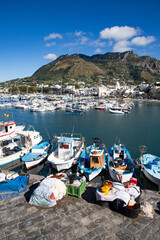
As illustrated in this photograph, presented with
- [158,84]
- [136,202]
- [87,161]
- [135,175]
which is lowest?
[135,175]

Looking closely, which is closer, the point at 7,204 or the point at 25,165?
the point at 7,204

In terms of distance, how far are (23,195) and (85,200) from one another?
4028 mm

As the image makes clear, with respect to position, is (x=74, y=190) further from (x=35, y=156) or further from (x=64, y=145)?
(x=35, y=156)

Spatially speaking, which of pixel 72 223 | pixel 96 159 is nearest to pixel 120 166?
pixel 96 159

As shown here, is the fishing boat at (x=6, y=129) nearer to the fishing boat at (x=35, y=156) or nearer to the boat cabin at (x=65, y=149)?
the fishing boat at (x=35, y=156)

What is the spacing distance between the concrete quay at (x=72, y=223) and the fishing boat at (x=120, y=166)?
4642mm

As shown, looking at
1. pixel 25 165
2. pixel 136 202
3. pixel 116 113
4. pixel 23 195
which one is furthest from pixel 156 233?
pixel 116 113

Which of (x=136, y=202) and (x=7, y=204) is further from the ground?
(x=136, y=202)

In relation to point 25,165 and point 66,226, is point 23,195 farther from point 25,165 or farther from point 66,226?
point 25,165

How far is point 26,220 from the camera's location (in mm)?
7660

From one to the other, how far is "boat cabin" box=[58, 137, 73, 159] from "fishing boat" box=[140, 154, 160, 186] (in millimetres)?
7708

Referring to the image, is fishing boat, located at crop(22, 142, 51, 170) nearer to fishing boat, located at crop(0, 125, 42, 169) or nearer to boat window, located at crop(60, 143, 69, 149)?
fishing boat, located at crop(0, 125, 42, 169)

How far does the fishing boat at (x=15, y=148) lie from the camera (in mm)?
17578

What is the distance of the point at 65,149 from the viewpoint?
16938 mm
